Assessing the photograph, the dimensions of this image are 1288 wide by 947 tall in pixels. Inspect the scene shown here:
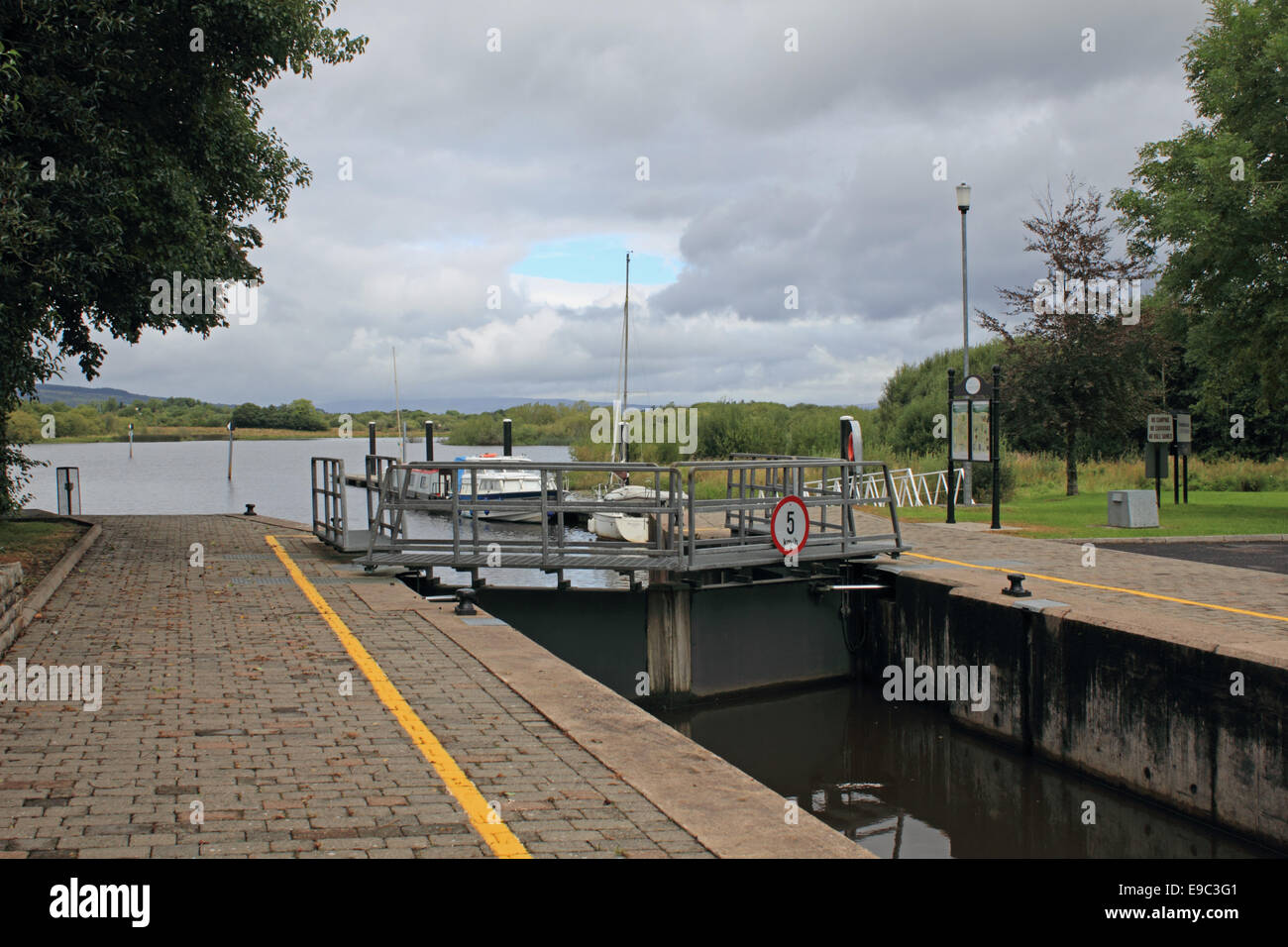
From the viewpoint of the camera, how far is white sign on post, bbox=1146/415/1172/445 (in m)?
21.8

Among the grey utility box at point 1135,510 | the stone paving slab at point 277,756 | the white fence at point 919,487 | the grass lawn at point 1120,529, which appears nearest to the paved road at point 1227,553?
the grass lawn at point 1120,529

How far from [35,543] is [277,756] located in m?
12.8

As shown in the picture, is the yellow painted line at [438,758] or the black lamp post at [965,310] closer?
the yellow painted line at [438,758]

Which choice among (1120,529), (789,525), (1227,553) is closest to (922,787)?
(789,525)

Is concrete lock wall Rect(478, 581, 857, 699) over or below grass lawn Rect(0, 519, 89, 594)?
below

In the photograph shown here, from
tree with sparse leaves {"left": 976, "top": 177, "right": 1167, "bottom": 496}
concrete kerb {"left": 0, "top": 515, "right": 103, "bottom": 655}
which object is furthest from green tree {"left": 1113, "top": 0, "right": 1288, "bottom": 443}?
concrete kerb {"left": 0, "top": 515, "right": 103, "bottom": 655}

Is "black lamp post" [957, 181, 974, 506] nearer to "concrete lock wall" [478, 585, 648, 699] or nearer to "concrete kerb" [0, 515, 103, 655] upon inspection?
"concrete lock wall" [478, 585, 648, 699]

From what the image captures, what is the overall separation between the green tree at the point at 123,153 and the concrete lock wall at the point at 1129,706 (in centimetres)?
1195

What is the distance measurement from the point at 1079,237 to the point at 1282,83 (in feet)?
22.6

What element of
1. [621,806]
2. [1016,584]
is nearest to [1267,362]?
[1016,584]

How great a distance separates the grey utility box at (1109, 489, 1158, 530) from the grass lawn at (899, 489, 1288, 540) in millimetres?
266

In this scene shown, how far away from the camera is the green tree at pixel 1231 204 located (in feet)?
75.4

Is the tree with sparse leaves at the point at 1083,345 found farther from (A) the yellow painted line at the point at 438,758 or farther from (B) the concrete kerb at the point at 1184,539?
(A) the yellow painted line at the point at 438,758

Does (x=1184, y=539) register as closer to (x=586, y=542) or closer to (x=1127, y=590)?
(x=1127, y=590)
